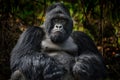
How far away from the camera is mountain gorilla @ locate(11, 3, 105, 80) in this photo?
5.28 meters

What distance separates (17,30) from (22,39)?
6.11 feet

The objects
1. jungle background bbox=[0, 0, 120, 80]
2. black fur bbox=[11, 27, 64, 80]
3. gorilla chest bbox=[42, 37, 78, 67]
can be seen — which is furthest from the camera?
jungle background bbox=[0, 0, 120, 80]

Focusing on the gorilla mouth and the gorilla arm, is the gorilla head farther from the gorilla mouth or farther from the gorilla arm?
the gorilla arm

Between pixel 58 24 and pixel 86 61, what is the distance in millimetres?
477

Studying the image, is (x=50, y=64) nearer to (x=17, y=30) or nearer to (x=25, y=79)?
(x=25, y=79)

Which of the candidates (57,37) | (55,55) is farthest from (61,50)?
(57,37)

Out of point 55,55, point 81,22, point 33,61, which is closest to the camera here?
point 33,61

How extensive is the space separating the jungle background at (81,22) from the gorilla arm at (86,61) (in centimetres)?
163

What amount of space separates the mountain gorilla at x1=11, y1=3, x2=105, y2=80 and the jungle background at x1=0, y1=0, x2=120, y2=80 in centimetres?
171

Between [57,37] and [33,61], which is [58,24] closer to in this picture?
[57,37]

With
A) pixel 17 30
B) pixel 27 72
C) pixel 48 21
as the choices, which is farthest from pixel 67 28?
pixel 17 30

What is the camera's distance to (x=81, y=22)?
24.7 feet

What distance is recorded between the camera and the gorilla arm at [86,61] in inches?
208

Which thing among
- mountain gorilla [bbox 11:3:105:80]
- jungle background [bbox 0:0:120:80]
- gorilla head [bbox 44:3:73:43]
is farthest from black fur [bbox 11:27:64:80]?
jungle background [bbox 0:0:120:80]
